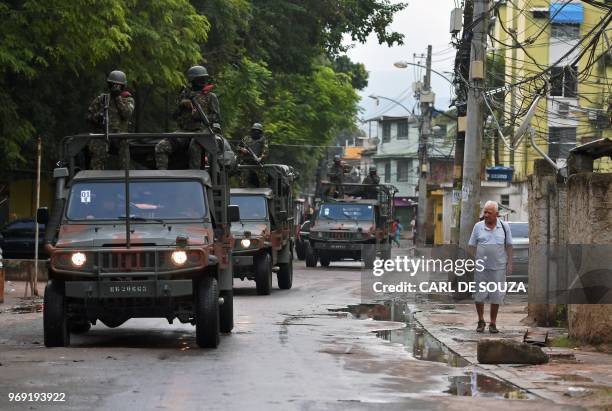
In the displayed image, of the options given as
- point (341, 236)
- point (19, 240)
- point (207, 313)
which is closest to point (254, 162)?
point (341, 236)

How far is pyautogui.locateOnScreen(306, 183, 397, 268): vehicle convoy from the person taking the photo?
36.3m

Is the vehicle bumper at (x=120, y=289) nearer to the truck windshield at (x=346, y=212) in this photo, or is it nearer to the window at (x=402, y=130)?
the truck windshield at (x=346, y=212)

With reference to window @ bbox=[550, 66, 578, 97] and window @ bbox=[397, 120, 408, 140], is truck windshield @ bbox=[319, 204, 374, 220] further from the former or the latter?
window @ bbox=[397, 120, 408, 140]

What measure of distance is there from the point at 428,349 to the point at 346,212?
23.1 m

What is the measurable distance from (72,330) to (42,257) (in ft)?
59.2

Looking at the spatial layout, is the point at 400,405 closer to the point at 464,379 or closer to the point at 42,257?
the point at 464,379

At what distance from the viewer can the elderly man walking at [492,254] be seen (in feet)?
51.8

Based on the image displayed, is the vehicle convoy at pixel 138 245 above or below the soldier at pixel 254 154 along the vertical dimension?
below

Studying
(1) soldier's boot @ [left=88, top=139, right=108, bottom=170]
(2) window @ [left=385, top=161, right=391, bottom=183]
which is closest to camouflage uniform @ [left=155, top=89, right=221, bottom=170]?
(1) soldier's boot @ [left=88, top=139, right=108, bottom=170]

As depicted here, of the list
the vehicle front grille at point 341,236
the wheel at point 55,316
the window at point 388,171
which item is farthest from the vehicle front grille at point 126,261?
the window at point 388,171

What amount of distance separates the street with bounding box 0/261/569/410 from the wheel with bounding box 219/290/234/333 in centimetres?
19

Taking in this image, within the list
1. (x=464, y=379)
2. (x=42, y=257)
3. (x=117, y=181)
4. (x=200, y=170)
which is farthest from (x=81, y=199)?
(x=42, y=257)

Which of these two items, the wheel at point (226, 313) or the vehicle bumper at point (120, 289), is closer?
the vehicle bumper at point (120, 289)

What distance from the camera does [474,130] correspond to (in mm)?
23625
